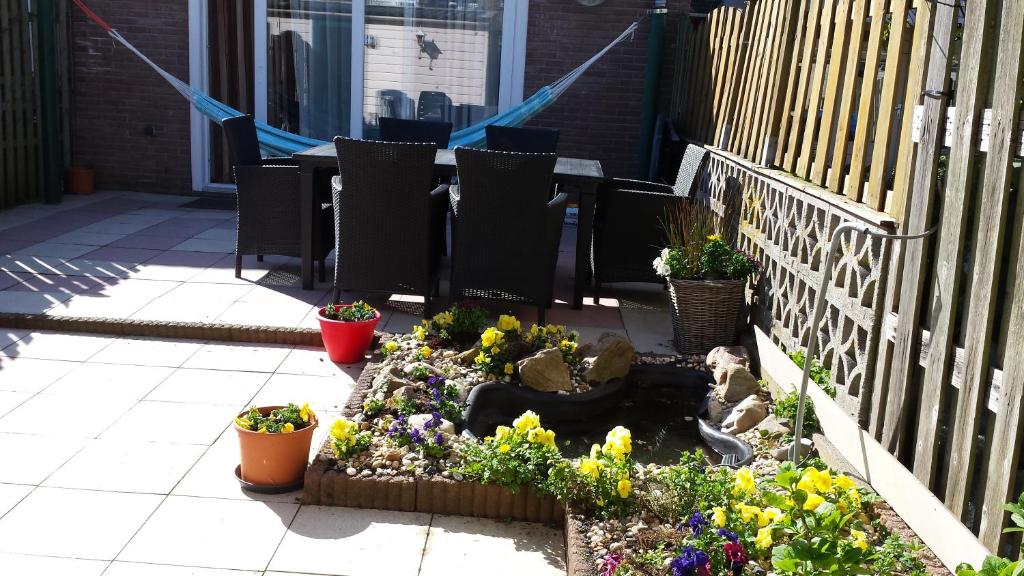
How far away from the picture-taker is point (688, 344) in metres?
4.56

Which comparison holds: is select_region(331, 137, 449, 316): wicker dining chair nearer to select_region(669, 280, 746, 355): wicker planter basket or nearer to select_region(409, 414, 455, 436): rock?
select_region(669, 280, 746, 355): wicker planter basket

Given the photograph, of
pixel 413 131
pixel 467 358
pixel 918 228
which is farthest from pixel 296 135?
pixel 918 228

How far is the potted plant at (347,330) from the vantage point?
13.7 feet

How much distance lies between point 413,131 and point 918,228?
176 inches

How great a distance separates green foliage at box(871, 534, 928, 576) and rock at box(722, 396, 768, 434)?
1023 millimetres

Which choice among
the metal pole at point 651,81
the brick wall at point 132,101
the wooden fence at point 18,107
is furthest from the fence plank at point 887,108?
the brick wall at point 132,101

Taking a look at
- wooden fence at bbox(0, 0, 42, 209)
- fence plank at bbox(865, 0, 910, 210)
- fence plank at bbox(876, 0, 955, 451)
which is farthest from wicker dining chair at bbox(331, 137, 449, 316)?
wooden fence at bbox(0, 0, 42, 209)

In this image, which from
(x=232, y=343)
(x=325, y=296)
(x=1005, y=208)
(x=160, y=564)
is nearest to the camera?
(x=1005, y=208)

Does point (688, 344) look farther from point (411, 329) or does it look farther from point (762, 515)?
point (762, 515)

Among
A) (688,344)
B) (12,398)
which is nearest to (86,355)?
(12,398)

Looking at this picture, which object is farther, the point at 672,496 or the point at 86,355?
the point at 86,355

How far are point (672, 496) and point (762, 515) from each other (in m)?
0.36

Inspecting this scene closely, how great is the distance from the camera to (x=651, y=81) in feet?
26.7

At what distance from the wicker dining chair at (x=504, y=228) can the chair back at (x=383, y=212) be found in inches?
7.0
